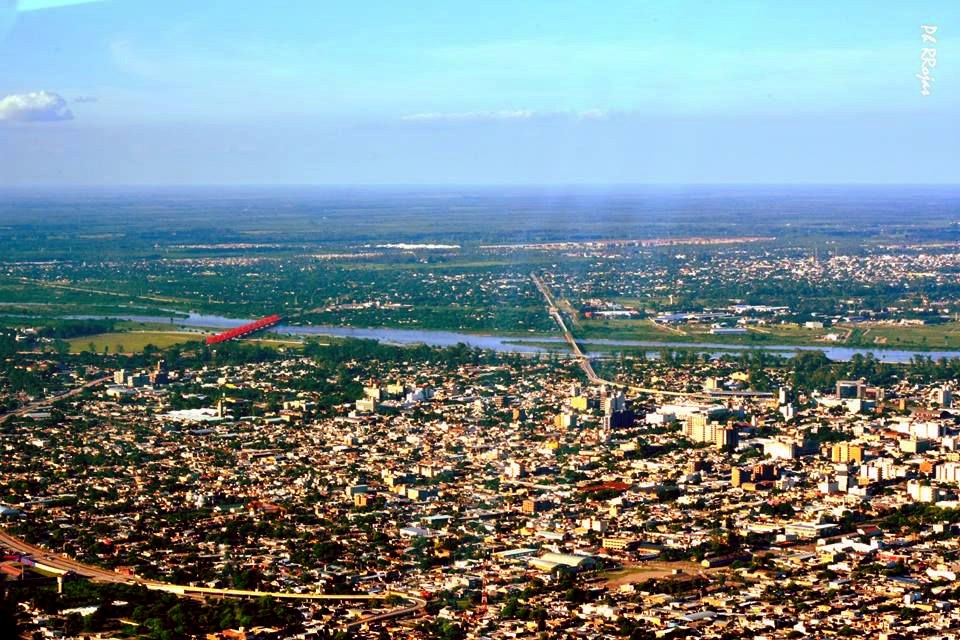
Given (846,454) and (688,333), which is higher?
(688,333)

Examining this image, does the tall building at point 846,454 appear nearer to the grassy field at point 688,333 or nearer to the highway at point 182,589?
the highway at point 182,589

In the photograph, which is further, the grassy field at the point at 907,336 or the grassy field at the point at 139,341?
the grassy field at the point at 907,336

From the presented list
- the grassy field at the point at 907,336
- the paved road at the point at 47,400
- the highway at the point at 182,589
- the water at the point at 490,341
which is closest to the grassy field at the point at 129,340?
the water at the point at 490,341

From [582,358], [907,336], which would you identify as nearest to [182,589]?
[582,358]

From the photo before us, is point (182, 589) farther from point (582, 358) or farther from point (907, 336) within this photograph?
point (907, 336)

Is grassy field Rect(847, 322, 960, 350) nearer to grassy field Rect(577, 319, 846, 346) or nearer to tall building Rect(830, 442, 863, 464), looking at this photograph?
grassy field Rect(577, 319, 846, 346)
